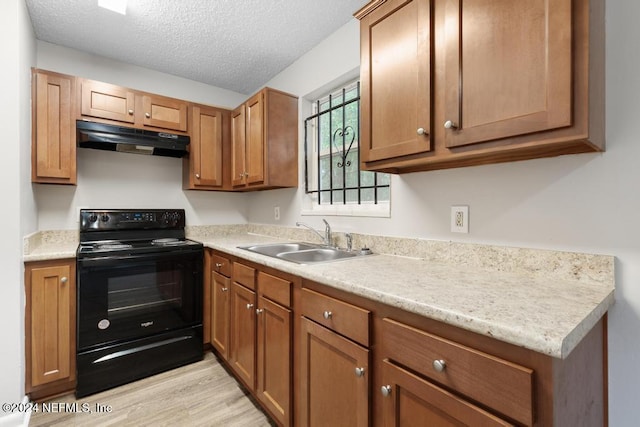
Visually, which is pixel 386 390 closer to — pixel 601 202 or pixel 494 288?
pixel 494 288

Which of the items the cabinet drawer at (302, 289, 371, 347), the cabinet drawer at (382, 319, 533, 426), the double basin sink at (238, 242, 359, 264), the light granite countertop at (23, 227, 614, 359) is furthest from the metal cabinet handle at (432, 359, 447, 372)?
the double basin sink at (238, 242, 359, 264)

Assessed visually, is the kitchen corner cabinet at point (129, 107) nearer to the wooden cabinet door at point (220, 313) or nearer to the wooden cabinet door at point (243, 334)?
the wooden cabinet door at point (220, 313)

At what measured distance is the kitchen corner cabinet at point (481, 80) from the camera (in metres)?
0.82

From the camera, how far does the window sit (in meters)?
1.98

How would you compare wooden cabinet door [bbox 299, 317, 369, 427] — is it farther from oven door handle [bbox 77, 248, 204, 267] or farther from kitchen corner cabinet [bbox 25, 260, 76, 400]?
kitchen corner cabinet [bbox 25, 260, 76, 400]

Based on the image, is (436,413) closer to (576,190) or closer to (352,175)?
(576,190)

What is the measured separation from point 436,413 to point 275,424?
1.16 meters

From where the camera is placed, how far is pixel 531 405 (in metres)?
0.64

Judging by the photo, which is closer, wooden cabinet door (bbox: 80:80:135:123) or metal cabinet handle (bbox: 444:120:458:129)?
metal cabinet handle (bbox: 444:120:458:129)

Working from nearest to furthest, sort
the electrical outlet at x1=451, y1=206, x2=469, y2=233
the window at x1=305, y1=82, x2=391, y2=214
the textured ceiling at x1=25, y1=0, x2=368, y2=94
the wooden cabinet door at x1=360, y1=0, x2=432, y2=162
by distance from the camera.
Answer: the wooden cabinet door at x1=360, y1=0, x2=432, y2=162
the electrical outlet at x1=451, y1=206, x2=469, y2=233
the textured ceiling at x1=25, y1=0, x2=368, y2=94
the window at x1=305, y1=82, x2=391, y2=214

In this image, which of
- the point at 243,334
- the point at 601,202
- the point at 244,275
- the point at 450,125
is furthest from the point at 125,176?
the point at 601,202

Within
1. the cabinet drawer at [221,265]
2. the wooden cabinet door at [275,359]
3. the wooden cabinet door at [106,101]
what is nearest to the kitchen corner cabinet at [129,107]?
the wooden cabinet door at [106,101]

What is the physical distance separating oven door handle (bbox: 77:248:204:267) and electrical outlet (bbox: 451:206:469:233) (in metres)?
1.82

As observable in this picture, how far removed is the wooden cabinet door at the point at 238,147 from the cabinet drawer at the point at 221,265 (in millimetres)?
705
